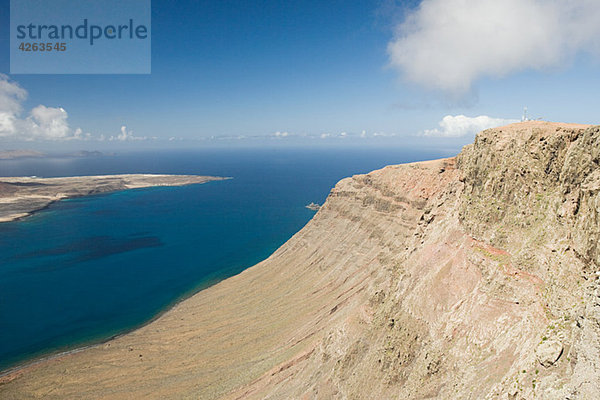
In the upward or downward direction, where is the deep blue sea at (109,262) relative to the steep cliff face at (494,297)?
downward

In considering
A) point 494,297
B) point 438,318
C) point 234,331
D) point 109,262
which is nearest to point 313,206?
point 109,262

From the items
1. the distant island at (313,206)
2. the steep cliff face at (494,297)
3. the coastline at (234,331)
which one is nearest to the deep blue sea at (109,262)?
the coastline at (234,331)

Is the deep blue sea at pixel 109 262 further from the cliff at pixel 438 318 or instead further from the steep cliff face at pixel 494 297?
the steep cliff face at pixel 494 297

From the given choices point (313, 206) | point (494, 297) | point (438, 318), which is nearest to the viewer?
point (494, 297)

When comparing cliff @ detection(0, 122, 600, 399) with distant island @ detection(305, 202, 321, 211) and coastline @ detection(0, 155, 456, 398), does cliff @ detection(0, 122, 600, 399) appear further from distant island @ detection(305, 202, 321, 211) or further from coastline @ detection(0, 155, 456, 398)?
distant island @ detection(305, 202, 321, 211)

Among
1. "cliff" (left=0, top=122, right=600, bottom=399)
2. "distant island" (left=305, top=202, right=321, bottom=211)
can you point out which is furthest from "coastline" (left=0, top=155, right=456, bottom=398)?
"distant island" (left=305, top=202, right=321, bottom=211)

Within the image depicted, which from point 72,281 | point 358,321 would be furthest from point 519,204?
point 72,281

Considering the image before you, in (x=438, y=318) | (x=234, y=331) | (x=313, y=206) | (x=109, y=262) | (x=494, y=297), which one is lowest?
(x=234, y=331)

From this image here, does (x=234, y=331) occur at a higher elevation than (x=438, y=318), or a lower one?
lower

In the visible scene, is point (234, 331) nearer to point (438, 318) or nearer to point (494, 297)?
point (438, 318)

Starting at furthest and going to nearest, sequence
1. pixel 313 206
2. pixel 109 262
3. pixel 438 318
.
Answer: pixel 313 206 < pixel 109 262 < pixel 438 318
